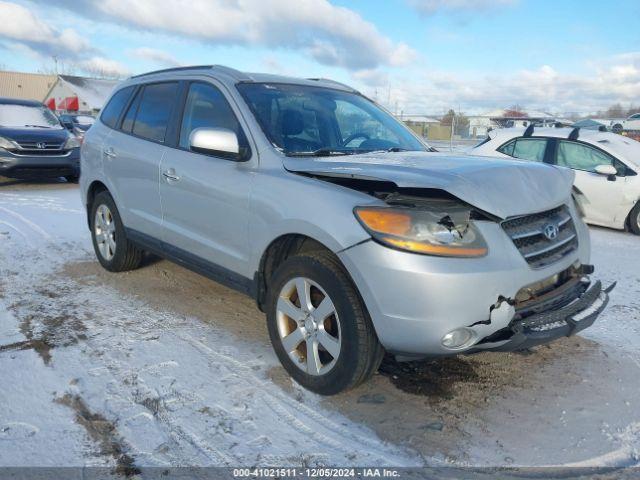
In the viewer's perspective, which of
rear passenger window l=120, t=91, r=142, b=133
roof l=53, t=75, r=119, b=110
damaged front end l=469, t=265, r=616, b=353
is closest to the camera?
damaged front end l=469, t=265, r=616, b=353

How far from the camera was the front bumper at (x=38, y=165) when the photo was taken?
10156 mm

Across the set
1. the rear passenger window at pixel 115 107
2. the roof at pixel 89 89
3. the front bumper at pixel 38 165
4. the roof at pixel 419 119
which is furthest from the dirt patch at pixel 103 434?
the roof at pixel 89 89

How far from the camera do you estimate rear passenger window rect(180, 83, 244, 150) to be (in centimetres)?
364

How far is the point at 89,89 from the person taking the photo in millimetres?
57406

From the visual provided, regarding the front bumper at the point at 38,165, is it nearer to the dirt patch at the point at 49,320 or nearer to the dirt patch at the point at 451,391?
the dirt patch at the point at 49,320

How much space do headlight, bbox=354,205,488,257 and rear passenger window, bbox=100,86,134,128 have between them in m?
3.33

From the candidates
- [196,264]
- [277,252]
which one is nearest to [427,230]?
[277,252]

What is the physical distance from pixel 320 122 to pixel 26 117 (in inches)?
399

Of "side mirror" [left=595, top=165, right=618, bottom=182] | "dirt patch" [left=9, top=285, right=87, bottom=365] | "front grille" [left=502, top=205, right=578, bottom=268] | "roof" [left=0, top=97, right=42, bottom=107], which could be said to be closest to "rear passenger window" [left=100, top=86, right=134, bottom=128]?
"dirt patch" [left=9, top=285, right=87, bottom=365]

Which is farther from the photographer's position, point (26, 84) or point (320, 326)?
point (26, 84)

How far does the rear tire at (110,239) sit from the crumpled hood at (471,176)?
7.83 ft

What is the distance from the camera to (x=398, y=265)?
2477 mm

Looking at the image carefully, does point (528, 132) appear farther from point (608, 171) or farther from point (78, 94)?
point (78, 94)

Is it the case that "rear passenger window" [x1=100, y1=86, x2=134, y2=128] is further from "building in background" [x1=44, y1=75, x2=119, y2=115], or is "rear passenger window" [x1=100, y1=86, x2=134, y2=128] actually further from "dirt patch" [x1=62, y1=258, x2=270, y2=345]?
"building in background" [x1=44, y1=75, x2=119, y2=115]
